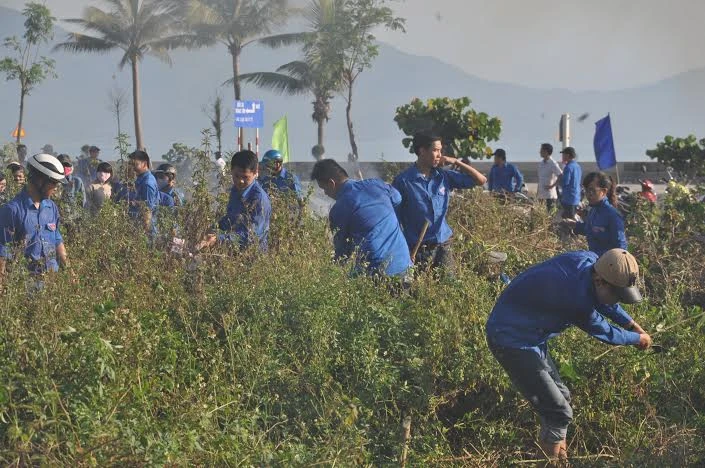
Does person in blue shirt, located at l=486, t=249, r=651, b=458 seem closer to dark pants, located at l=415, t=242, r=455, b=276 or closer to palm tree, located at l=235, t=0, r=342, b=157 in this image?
dark pants, located at l=415, t=242, r=455, b=276

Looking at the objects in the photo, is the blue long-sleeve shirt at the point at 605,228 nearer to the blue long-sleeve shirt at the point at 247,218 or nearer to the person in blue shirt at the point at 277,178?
the person in blue shirt at the point at 277,178

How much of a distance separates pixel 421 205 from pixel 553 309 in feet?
9.17

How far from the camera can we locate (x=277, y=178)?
30.3 feet

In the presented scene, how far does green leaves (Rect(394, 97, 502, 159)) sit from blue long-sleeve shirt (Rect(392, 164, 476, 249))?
12686mm

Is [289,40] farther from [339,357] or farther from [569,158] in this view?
[339,357]

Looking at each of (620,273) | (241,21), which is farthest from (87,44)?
(620,273)

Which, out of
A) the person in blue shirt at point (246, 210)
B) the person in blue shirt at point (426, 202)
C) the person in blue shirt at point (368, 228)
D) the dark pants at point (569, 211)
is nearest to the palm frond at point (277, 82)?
the dark pants at point (569, 211)

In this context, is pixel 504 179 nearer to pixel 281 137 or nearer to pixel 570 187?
pixel 570 187

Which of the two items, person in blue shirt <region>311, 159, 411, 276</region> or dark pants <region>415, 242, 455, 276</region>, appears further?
dark pants <region>415, 242, 455, 276</region>

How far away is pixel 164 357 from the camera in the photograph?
5.44m

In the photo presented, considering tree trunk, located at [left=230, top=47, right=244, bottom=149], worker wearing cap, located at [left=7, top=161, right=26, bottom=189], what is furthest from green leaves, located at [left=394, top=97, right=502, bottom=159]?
tree trunk, located at [left=230, top=47, right=244, bottom=149]

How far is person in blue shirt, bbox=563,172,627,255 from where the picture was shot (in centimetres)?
786

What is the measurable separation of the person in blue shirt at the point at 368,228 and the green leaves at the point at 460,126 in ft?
44.4

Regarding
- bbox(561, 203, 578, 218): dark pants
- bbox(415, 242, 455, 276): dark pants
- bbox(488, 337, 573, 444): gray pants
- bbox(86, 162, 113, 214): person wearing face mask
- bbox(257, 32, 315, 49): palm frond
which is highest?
bbox(257, 32, 315, 49): palm frond
